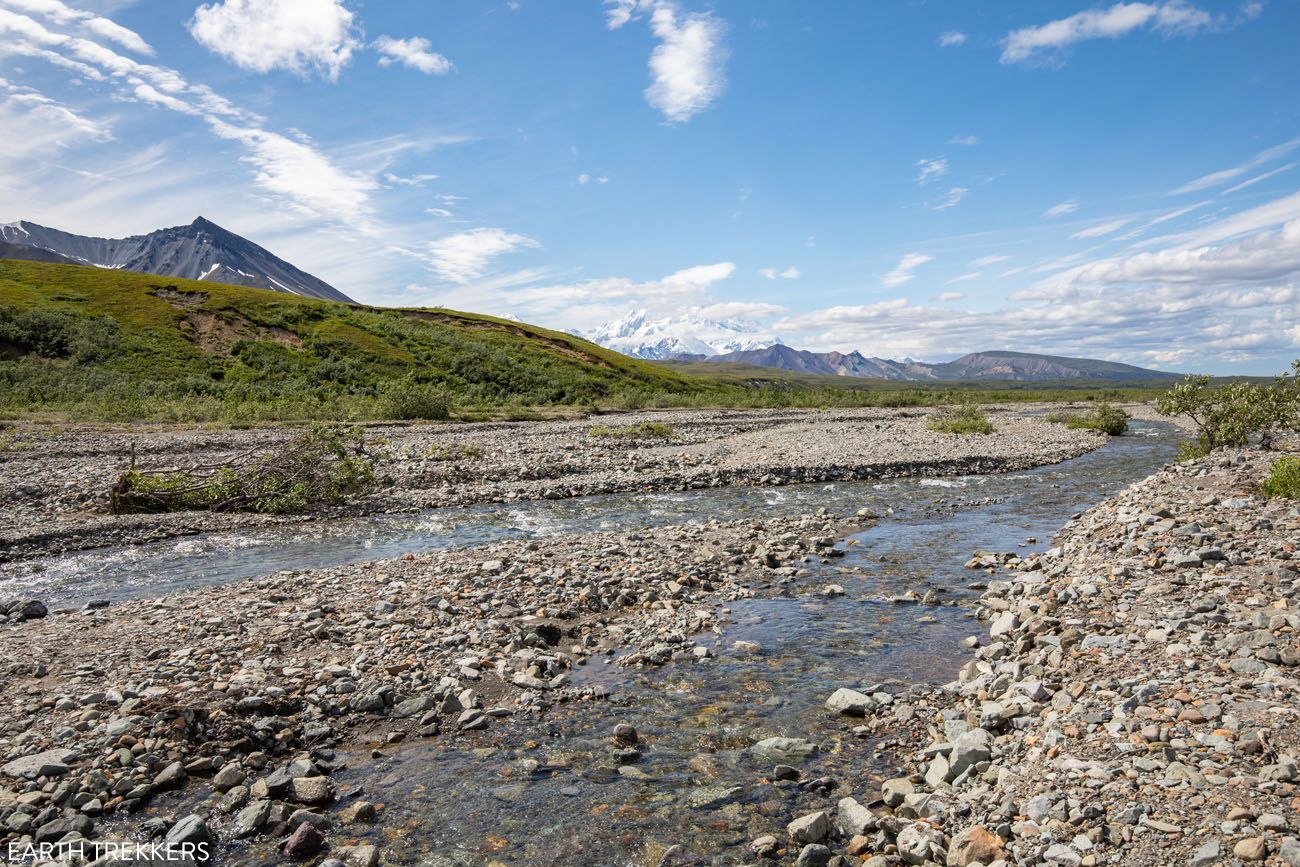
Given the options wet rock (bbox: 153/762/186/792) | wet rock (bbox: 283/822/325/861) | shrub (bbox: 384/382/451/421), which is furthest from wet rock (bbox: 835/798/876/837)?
shrub (bbox: 384/382/451/421)

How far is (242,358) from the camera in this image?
72.3 m

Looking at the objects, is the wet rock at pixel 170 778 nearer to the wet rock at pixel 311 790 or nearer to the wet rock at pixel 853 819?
the wet rock at pixel 311 790

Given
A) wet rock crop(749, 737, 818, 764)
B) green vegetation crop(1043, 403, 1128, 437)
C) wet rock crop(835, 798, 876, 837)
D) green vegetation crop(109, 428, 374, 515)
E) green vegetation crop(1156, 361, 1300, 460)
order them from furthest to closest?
green vegetation crop(1043, 403, 1128, 437) → green vegetation crop(1156, 361, 1300, 460) → green vegetation crop(109, 428, 374, 515) → wet rock crop(749, 737, 818, 764) → wet rock crop(835, 798, 876, 837)

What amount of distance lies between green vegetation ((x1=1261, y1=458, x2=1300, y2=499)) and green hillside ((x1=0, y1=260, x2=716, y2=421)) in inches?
1993

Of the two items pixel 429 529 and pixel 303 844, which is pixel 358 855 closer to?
pixel 303 844

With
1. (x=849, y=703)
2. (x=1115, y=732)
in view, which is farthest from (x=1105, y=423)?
(x=1115, y=732)

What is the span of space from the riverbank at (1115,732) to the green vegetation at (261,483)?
20332 mm

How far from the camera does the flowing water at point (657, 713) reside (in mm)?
6539

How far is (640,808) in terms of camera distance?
689cm

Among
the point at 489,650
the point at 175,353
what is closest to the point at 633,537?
the point at 489,650

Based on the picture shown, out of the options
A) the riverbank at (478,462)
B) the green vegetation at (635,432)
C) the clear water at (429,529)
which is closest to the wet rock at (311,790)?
the clear water at (429,529)

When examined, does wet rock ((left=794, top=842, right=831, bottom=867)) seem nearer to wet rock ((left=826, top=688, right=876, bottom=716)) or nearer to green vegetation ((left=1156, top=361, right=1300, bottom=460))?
wet rock ((left=826, top=688, right=876, bottom=716))

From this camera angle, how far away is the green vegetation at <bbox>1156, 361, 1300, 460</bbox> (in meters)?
24.5

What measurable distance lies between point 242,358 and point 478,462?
54813mm
